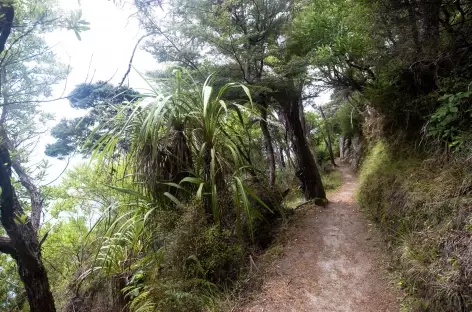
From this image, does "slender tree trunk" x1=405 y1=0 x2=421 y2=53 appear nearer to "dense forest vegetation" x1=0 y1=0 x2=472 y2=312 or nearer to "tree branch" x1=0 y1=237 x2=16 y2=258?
"dense forest vegetation" x1=0 y1=0 x2=472 y2=312

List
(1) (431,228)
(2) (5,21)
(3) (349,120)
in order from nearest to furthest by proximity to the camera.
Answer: (2) (5,21) < (1) (431,228) < (3) (349,120)

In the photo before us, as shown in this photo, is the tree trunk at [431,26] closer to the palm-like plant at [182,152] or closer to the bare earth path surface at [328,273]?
the palm-like plant at [182,152]

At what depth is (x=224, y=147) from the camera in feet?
9.46

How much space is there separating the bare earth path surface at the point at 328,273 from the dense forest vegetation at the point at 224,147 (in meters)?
0.21

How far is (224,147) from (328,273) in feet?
5.56

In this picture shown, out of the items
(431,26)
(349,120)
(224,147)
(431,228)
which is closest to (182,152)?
(224,147)

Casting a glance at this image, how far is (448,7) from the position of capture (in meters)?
2.92

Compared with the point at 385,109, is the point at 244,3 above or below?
above

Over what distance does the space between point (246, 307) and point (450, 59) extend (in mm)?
3180

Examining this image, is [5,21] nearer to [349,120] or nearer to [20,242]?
[20,242]

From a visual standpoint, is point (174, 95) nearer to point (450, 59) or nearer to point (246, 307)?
point (246, 307)

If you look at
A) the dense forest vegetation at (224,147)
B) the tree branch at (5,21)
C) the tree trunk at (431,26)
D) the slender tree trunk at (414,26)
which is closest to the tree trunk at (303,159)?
the dense forest vegetation at (224,147)

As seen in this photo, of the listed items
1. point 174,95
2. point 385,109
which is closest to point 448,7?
point 385,109

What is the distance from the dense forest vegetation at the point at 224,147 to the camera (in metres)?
2.27
